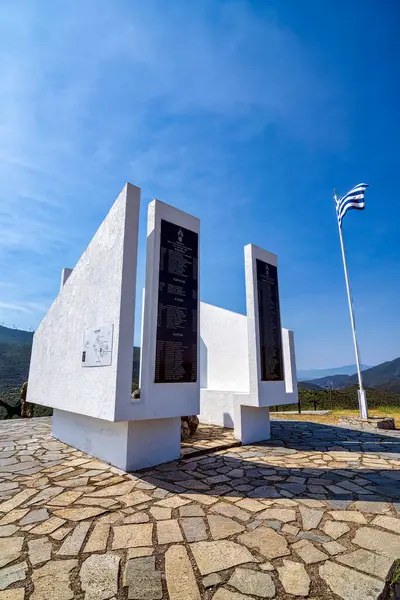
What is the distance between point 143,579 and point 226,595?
22.9 inches

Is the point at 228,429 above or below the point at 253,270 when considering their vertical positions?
below

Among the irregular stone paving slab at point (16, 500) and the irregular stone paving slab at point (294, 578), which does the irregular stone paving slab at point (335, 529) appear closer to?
the irregular stone paving slab at point (294, 578)

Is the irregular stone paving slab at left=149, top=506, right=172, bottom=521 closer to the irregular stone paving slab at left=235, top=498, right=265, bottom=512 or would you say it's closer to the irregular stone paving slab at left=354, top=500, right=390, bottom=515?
the irregular stone paving slab at left=235, top=498, right=265, bottom=512

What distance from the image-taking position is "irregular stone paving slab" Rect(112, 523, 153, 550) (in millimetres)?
2668

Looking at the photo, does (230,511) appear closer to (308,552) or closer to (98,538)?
(308,552)

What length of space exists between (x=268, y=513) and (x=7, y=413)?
437 inches

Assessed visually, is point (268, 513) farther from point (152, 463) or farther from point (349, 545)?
point (152, 463)

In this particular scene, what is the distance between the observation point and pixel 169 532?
2.88m

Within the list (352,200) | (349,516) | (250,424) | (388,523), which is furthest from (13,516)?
(352,200)

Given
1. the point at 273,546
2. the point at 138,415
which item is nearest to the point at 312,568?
the point at 273,546

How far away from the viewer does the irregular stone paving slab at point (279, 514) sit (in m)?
3.17

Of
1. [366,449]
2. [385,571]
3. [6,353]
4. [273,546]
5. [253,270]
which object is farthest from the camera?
[6,353]

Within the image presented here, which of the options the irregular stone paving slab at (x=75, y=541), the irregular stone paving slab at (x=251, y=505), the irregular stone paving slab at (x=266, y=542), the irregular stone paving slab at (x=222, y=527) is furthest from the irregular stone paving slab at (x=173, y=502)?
the irregular stone paving slab at (x=266, y=542)

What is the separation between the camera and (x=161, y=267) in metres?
5.22
